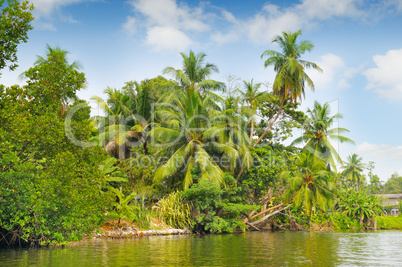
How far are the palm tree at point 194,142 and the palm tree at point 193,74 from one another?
4154 millimetres

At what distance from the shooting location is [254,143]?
29.8 meters

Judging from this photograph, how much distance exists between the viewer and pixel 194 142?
24.3 meters

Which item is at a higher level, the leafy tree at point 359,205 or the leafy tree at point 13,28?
the leafy tree at point 13,28

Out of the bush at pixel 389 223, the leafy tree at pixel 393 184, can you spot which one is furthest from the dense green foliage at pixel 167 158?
the leafy tree at pixel 393 184

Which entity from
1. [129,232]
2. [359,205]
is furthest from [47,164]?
[359,205]

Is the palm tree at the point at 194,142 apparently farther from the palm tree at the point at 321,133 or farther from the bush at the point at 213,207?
the palm tree at the point at 321,133

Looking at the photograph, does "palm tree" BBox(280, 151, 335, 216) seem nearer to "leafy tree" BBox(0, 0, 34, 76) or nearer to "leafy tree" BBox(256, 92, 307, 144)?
"leafy tree" BBox(256, 92, 307, 144)

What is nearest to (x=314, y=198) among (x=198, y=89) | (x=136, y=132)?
(x=198, y=89)

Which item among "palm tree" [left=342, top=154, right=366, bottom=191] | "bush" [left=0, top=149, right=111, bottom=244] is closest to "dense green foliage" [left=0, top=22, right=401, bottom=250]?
"bush" [left=0, top=149, right=111, bottom=244]

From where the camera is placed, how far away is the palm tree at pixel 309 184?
26444 millimetres

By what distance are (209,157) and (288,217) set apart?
10492 mm

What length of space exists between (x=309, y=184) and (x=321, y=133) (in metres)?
5.33

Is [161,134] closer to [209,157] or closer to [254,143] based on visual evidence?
[209,157]

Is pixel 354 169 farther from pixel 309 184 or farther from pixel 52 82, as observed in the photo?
pixel 52 82
